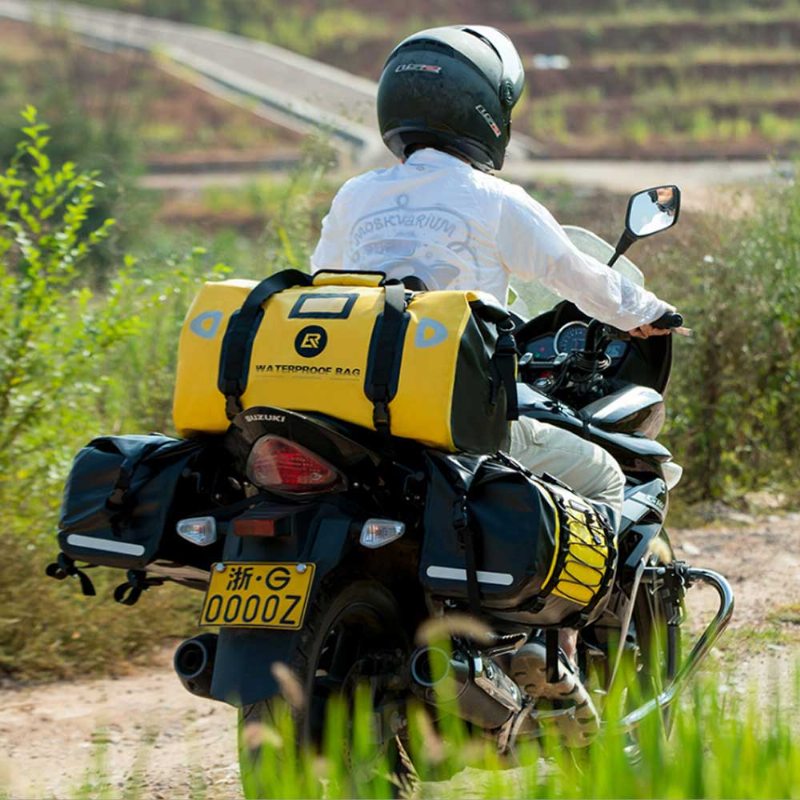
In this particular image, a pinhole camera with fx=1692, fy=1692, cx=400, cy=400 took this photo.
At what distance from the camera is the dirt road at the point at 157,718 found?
5.14 meters

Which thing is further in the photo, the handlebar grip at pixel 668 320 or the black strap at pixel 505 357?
the handlebar grip at pixel 668 320

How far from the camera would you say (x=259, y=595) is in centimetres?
384

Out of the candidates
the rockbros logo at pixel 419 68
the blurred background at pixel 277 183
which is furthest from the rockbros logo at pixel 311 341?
the blurred background at pixel 277 183

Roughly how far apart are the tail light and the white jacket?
28.0 inches

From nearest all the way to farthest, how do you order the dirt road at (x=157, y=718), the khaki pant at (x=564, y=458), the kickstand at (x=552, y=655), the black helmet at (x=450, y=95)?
1. the kickstand at (x=552, y=655)
2. the khaki pant at (x=564, y=458)
3. the black helmet at (x=450, y=95)
4. the dirt road at (x=157, y=718)

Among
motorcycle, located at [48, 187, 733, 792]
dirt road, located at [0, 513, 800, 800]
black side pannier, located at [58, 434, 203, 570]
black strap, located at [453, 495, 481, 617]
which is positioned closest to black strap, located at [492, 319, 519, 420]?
motorcycle, located at [48, 187, 733, 792]

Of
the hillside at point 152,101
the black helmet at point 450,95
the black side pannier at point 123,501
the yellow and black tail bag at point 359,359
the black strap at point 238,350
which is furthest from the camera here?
the hillside at point 152,101

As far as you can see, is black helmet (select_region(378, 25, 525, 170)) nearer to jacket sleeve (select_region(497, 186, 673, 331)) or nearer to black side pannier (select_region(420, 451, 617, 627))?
jacket sleeve (select_region(497, 186, 673, 331))

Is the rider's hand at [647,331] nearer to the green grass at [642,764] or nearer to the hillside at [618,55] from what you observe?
the green grass at [642,764]

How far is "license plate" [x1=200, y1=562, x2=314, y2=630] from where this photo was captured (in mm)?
3781

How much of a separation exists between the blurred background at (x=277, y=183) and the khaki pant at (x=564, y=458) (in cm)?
261

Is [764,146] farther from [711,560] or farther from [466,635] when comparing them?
[466,635]

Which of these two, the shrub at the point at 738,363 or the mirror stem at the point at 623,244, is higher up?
the shrub at the point at 738,363

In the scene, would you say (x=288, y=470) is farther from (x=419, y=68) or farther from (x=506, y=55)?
(x=506, y=55)
